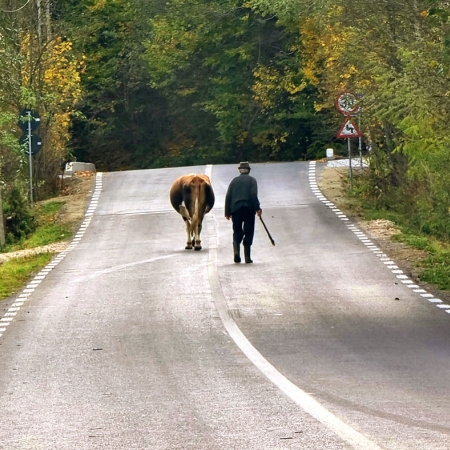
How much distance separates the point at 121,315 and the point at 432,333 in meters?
4.23

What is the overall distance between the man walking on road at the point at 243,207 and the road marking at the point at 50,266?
11.2 feet

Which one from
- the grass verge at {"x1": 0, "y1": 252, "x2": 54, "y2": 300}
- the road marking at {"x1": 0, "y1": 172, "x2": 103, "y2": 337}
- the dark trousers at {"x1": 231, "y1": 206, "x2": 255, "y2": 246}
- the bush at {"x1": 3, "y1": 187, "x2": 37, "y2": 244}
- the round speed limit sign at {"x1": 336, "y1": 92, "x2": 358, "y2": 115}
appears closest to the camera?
the road marking at {"x1": 0, "y1": 172, "x2": 103, "y2": 337}

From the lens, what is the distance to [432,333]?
1420cm

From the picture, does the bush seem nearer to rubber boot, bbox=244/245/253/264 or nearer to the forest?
the forest

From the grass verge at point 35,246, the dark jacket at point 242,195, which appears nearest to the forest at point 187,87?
the grass verge at point 35,246

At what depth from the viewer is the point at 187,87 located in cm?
6344

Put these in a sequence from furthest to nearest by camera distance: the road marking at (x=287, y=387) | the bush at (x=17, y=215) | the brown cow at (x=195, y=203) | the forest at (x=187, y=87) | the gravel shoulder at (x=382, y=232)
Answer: the forest at (x=187, y=87) < the bush at (x=17, y=215) < the brown cow at (x=195, y=203) < the gravel shoulder at (x=382, y=232) < the road marking at (x=287, y=387)

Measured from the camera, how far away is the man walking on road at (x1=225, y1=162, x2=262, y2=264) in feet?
72.5

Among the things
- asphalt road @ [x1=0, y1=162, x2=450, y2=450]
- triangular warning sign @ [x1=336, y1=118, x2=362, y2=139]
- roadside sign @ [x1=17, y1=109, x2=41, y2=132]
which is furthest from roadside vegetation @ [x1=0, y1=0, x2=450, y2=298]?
asphalt road @ [x1=0, y1=162, x2=450, y2=450]

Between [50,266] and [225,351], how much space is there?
11358 mm

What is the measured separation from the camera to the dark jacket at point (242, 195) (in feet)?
72.4

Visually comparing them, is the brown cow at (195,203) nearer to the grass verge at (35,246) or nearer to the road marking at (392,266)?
the grass verge at (35,246)

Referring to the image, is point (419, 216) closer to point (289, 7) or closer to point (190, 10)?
point (289, 7)

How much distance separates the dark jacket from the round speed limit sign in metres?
10.9
